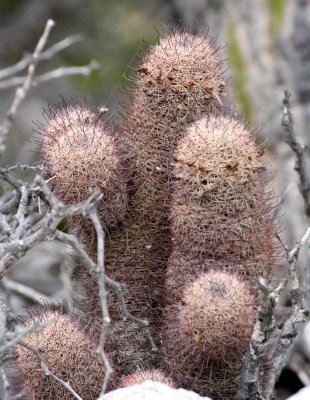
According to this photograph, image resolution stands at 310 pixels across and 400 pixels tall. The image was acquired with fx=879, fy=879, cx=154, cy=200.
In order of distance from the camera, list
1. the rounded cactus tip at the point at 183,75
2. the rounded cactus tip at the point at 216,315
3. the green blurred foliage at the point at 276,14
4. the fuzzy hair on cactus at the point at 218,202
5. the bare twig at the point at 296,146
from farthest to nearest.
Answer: the green blurred foliage at the point at 276,14, the bare twig at the point at 296,146, the rounded cactus tip at the point at 183,75, the fuzzy hair on cactus at the point at 218,202, the rounded cactus tip at the point at 216,315

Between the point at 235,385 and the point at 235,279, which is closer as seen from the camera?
the point at 235,279

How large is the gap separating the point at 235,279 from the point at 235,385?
0.37 metres

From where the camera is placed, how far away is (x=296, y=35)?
220 inches

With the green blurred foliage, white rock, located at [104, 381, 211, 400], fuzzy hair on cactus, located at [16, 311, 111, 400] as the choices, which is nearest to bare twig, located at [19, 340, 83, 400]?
fuzzy hair on cactus, located at [16, 311, 111, 400]

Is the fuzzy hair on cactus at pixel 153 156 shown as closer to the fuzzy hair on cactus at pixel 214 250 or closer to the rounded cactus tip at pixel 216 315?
the fuzzy hair on cactus at pixel 214 250

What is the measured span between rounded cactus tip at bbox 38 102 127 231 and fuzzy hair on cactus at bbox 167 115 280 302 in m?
0.19

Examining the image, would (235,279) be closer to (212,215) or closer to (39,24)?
(212,215)

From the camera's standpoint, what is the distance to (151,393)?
232 cm

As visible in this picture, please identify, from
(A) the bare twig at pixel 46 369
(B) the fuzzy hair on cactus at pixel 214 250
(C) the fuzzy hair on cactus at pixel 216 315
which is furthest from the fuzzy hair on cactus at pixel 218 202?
(A) the bare twig at pixel 46 369

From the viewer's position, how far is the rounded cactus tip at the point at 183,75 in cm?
263

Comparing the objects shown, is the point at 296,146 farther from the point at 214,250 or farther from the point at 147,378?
the point at 147,378

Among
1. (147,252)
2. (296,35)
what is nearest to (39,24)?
(296,35)

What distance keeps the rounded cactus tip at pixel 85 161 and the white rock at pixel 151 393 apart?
55 cm

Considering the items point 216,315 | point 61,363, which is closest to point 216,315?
point 216,315
